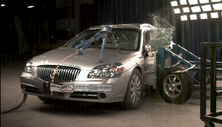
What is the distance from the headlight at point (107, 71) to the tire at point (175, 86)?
5.17ft

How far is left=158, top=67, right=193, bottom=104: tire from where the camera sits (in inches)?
255

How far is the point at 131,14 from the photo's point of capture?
619 inches

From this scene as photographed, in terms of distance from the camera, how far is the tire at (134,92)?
5.72 meters

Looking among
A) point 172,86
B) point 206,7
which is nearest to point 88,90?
point 172,86

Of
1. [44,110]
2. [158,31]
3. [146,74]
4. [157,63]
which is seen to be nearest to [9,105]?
[44,110]

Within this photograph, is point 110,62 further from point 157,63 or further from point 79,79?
point 157,63

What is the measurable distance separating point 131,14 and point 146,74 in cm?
928

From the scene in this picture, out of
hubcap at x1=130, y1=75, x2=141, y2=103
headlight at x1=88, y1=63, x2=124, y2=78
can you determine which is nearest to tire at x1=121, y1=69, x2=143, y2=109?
hubcap at x1=130, y1=75, x2=141, y2=103

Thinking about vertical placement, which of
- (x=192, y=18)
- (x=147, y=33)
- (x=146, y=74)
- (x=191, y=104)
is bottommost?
(x=191, y=104)

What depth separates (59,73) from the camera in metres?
5.41

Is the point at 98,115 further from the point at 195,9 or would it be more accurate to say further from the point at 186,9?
the point at 186,9

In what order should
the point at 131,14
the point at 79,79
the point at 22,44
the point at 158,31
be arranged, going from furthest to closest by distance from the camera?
the point at 22,44, the point at 131,14, the point at 158,31, the point at 79,79

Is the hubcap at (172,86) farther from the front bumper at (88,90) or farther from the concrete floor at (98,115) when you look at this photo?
the front bumper at (88,90)

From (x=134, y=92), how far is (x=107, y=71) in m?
0.82
